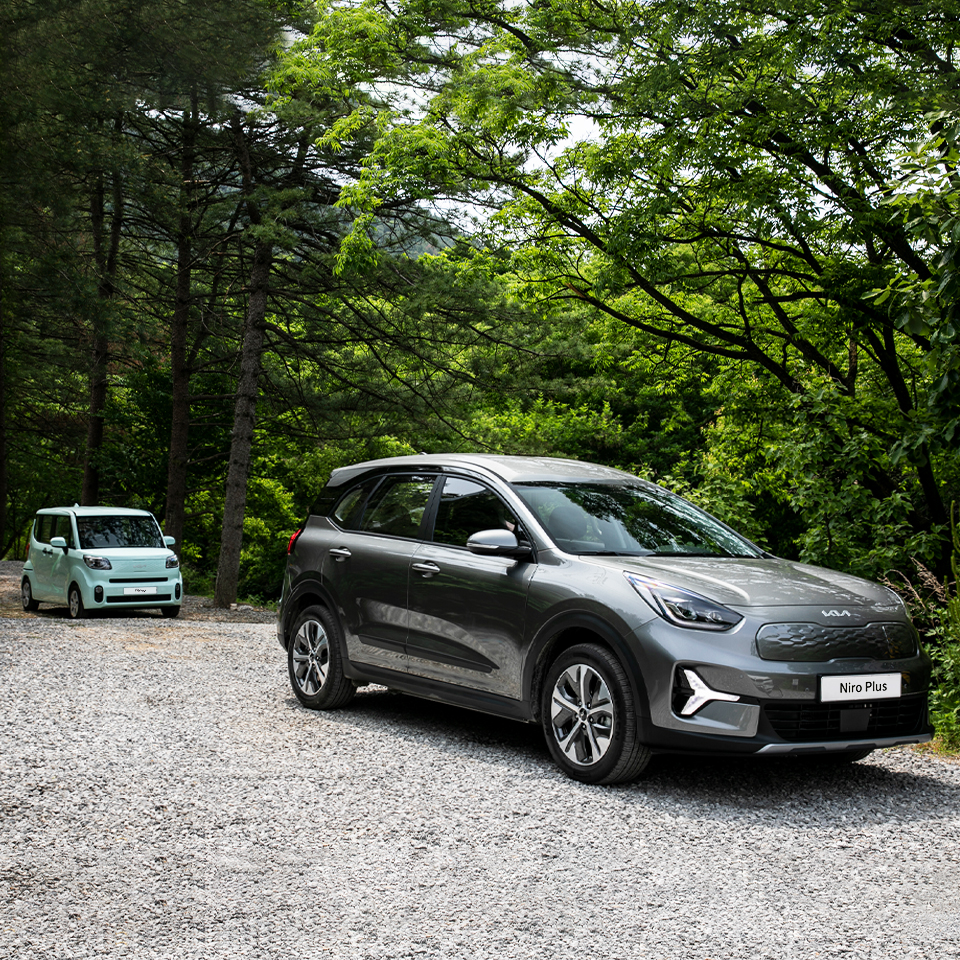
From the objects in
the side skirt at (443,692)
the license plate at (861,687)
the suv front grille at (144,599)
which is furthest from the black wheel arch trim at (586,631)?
Result: the suv front grille at (144,599)

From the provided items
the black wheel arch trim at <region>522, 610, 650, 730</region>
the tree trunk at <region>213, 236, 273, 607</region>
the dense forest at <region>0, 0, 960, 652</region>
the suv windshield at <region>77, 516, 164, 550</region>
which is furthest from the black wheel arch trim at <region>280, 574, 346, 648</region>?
the tree trunk at <region>213, 236, 273, 607</region>

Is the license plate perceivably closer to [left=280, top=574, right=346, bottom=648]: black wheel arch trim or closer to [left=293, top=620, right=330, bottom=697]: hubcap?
[left=280, top=574, right=346, bottom=648]: black wheel arch trim

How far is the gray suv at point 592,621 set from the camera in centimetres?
532

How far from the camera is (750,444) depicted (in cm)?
1429

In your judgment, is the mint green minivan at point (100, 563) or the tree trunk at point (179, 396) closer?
the mint green minivan at point (100, 563)

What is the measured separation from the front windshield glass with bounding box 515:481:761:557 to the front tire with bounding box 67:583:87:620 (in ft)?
39.3

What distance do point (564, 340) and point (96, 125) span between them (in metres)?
9.28

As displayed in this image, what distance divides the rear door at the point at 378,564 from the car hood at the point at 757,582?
5.29 feet

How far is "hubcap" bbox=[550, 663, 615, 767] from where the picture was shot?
563cm

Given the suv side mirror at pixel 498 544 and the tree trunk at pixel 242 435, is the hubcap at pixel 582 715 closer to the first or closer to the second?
the suv side mirror at pixel 498 544

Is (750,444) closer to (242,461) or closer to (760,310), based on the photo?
(760,310)

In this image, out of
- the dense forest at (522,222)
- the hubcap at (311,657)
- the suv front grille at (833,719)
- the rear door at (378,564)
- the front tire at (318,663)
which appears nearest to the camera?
the suv front grille at (833,719)

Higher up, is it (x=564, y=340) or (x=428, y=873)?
(x=564, y=340)

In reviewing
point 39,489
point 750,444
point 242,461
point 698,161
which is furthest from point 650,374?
point 39,489
